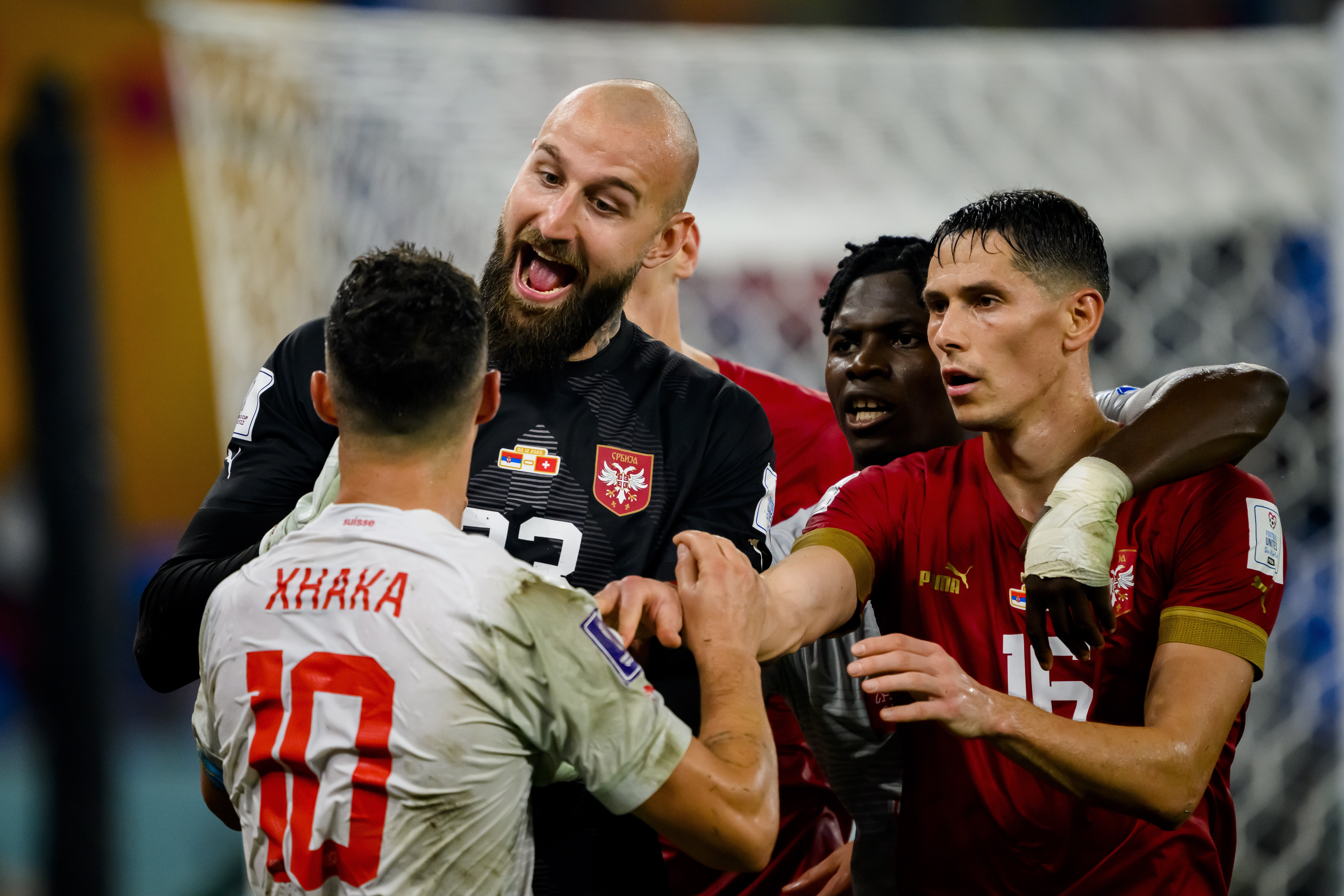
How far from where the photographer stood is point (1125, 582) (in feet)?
7.75

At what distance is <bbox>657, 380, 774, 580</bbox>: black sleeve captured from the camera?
2354 millimetres

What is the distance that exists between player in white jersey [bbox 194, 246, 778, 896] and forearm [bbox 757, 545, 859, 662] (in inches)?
13.6

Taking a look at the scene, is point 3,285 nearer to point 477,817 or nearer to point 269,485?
point 269,485

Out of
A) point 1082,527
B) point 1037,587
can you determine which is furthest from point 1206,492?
point 1037,587

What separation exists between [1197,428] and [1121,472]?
0.65ft

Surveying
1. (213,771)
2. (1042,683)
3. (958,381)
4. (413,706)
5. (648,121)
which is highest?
(648,121)

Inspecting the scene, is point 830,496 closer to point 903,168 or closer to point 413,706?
point 413,706

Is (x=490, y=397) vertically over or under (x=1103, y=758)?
over

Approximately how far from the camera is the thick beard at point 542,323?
243cm

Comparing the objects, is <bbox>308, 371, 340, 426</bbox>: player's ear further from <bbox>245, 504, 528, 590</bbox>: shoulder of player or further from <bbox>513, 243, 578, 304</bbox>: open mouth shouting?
<bbox>513, 243, 578, 304</bbox>: open mouth shouting

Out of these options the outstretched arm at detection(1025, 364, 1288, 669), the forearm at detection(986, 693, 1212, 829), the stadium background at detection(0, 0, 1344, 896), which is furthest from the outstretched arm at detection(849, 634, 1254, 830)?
the stadium background at detection(0, 0, 1344, 896)

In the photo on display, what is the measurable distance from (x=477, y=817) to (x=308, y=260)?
5224mm

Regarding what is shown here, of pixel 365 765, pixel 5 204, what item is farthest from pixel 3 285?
pixel 365 765

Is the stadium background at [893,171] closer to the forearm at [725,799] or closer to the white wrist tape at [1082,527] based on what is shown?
the white wrist tape at [1082,527]
